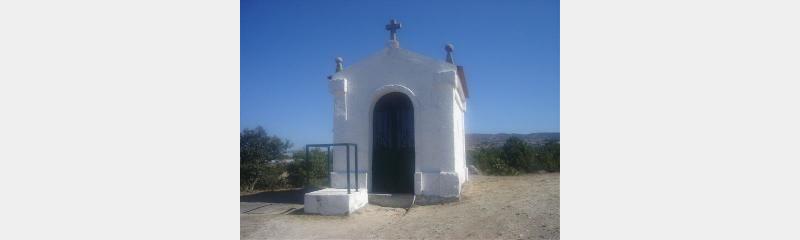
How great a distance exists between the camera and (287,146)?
1202 cm

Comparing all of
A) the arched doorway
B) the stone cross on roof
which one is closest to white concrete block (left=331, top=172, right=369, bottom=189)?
the arched doorway

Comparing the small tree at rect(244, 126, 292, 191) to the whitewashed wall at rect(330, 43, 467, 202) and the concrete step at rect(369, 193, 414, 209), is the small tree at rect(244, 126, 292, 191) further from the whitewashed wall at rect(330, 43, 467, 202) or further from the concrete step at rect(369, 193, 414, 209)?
the concrete step at rect(369, 193, 414, 209)

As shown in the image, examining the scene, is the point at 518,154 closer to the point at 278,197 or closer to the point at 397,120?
the point at 397,120

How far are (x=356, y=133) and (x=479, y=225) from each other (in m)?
3.50

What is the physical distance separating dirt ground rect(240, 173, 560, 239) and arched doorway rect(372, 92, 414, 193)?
88cm

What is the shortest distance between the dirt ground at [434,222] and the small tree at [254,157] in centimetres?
408

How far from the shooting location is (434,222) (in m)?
6.17

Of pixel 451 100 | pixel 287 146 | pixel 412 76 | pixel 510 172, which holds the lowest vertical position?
pixel 510 172

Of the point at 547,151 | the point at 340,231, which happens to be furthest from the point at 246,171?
the point at 547,151

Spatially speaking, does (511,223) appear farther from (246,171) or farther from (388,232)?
(246,171)

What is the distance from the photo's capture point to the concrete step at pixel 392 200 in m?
7.71

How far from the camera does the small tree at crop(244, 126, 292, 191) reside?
1116 centimetres

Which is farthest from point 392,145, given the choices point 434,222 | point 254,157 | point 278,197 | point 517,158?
point 517,158

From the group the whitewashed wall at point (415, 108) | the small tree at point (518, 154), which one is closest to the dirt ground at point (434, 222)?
the whitewashed wall at point (415, 108)
